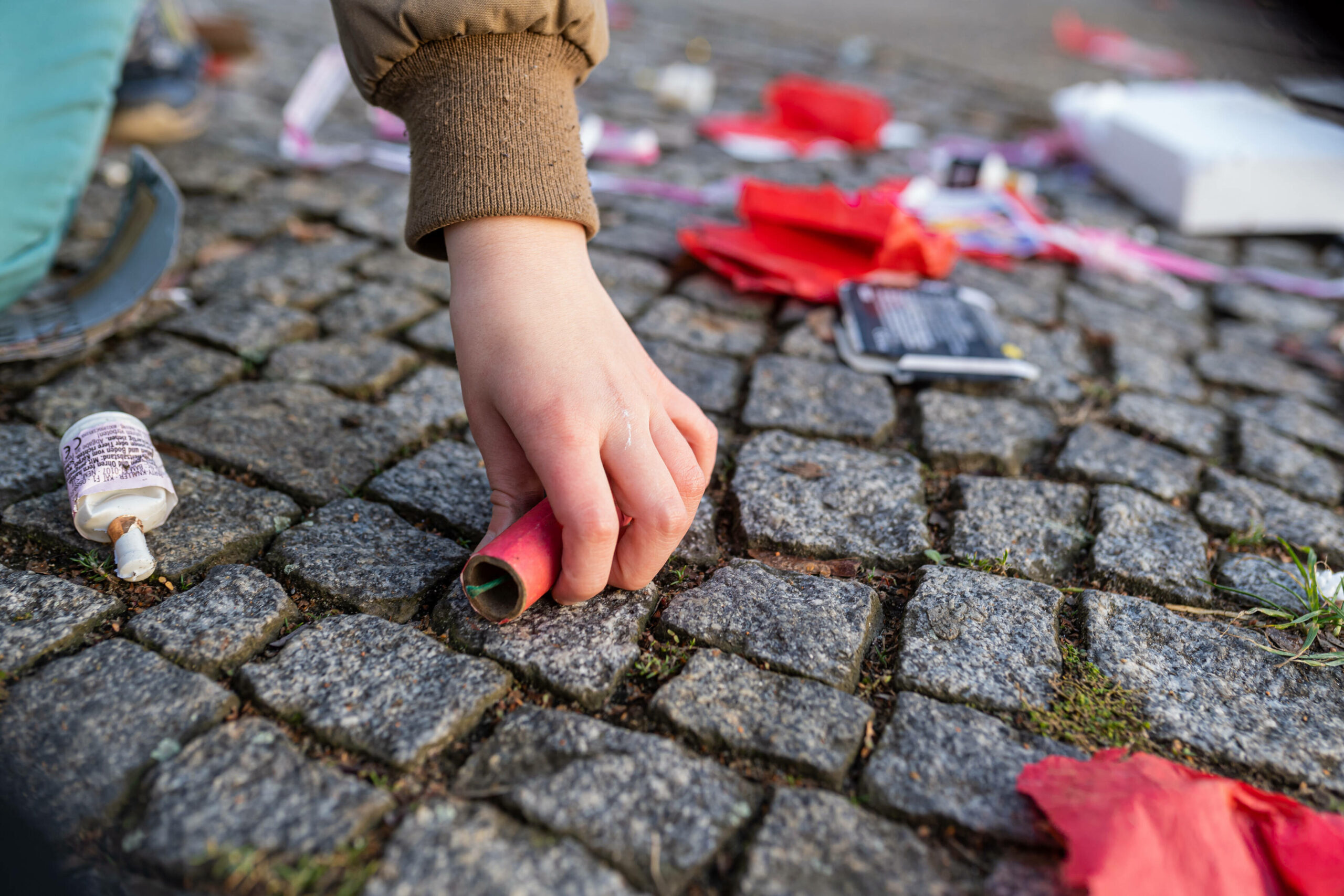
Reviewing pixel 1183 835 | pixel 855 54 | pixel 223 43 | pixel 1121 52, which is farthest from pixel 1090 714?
pixel 1121 52

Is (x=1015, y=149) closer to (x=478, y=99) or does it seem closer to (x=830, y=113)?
(x=830, y=113)

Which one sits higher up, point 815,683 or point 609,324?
point 609,324

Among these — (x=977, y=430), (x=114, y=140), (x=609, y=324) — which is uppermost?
(x=609, y=324)

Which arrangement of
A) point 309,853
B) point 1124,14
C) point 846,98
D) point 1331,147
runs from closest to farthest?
point 309,853 < point 1331,147 < point 846,98 < point 1124,14

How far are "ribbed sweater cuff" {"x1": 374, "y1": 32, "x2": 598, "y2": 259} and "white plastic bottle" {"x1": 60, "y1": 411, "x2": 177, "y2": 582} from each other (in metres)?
0.62

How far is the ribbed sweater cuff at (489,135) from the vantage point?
1323 millimetres

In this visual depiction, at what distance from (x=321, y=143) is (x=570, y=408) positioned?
9.51 ft

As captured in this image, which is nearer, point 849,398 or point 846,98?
point 849,398

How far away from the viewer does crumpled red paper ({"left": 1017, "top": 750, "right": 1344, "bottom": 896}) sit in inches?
40.3

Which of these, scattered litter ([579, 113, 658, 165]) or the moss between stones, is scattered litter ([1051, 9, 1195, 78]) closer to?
scattered litter ([579, 113, 658, 165])

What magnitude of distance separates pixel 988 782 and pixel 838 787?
0.21 metres

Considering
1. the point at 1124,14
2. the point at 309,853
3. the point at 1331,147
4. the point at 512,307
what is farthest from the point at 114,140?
the point at 1124,14

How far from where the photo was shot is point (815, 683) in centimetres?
134

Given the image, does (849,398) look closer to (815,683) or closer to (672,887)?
(815,683)
